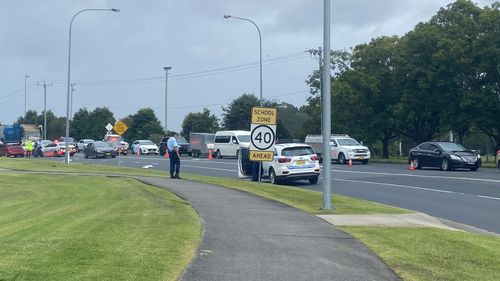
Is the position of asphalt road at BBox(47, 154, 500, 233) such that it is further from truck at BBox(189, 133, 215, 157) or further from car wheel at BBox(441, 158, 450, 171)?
truck at BBox(189, 133, 215, 157)

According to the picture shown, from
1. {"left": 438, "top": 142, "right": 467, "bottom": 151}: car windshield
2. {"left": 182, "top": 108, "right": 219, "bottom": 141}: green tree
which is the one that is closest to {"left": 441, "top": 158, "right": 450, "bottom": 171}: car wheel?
{"left": 438, "top": 142, "right": 467, "bottom": 151}: car windshield

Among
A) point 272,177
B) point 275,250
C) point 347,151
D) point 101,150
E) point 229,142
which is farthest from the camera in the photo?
point 101,150

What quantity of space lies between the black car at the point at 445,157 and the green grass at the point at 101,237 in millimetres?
20576

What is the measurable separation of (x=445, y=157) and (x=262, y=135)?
16.6 metres

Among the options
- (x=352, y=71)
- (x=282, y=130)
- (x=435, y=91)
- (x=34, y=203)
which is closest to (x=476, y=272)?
(x=34, y=203)

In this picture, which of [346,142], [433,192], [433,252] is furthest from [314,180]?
[433,252]

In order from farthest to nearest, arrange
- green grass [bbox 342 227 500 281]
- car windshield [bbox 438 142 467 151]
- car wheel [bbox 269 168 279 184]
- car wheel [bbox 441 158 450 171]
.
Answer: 1. car windshield [bbox 438 142 467 151]
2. car wheel [bbox 441 158 450 171]
3. car wheel [bbox 269 168 279 184]
4. green grass [bbox 342 227 500 281]

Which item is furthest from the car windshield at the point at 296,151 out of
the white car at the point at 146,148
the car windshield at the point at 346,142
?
the white car at the point at 146,148

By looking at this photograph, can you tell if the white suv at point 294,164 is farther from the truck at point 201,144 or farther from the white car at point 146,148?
the white car at point 146,148

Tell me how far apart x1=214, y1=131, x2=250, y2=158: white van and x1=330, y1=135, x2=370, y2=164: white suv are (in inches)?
422

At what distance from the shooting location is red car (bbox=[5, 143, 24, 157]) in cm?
6569

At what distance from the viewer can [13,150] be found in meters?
65.8

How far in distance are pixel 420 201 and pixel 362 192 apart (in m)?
3.56

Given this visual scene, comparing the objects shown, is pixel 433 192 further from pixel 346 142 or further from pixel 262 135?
pixel 346 142
